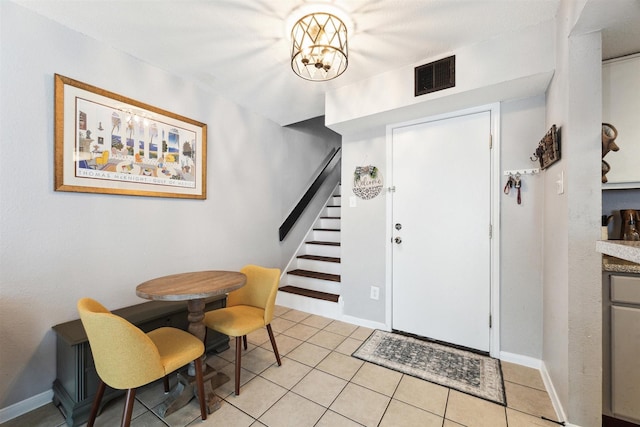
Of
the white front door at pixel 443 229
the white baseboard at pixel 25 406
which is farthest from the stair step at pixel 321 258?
the white baseboard at pixel 25 406

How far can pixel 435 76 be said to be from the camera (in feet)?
6.82

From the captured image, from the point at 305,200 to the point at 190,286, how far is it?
251cm

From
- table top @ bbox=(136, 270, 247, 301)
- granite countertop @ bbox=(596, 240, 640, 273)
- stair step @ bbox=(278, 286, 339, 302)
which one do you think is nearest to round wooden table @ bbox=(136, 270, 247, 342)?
table top @ bbox=(136, 270, 247, 301)

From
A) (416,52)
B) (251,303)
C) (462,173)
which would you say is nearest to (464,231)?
(462,173)

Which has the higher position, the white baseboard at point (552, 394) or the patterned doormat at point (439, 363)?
the white baseboard at point (552, 394)

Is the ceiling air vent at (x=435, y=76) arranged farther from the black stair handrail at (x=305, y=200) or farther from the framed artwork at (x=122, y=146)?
the black stair handrail at (x=305, y=200)

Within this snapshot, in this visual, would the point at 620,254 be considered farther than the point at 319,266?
No

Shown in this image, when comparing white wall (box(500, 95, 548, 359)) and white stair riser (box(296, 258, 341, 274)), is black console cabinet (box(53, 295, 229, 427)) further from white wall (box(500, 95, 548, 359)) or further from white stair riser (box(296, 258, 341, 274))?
white wall (box(500, 95, 548, 359))

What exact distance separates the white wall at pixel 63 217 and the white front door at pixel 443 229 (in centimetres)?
195

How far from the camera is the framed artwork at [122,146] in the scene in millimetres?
1738

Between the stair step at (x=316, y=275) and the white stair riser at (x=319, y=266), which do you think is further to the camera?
the white stair riser at (x=319, y=266)

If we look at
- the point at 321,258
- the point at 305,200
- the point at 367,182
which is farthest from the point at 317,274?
the point at 367,182

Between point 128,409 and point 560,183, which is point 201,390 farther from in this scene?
point 560,183

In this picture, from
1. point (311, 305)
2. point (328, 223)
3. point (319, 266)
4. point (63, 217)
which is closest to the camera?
Result: point (63, 217)
